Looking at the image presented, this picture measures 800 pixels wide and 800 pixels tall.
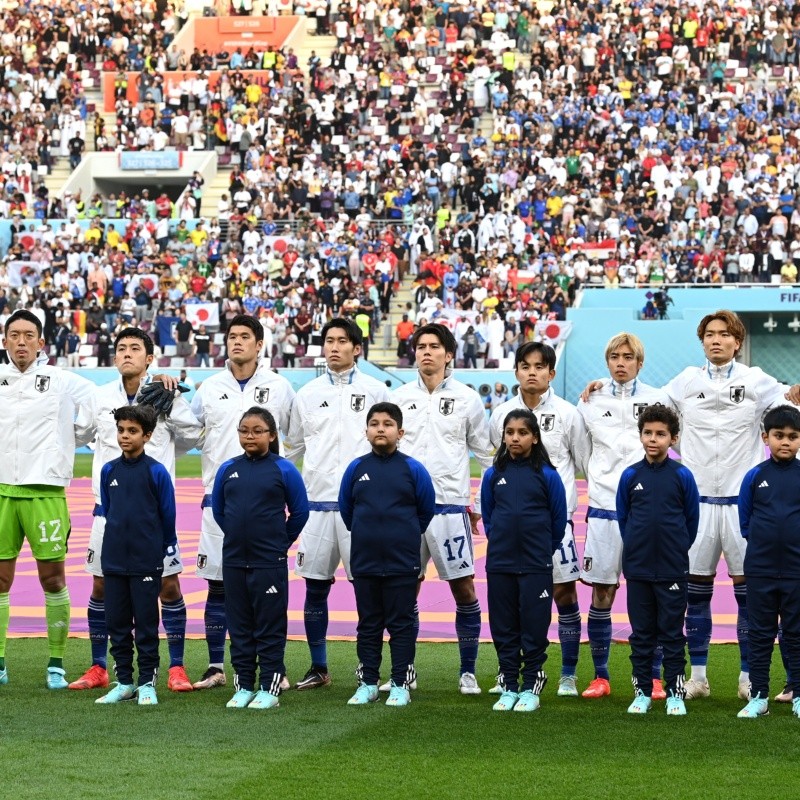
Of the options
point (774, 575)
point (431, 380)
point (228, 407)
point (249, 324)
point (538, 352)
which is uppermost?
point (249, 324)

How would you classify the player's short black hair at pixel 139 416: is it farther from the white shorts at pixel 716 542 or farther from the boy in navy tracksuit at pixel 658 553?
the white shorts at pixel 716 542

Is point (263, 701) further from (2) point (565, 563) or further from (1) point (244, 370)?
(1) point (244, 370)

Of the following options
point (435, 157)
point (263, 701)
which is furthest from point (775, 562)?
point (435, 157)

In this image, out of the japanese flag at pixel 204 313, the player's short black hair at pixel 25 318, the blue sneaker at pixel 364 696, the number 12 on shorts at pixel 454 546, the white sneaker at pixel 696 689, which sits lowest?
the white sneaker at pixel 696 689

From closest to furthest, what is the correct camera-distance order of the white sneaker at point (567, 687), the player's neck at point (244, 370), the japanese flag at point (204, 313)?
the white sneaker at point (567, 687), the player's neck at point (244, 370), the japanese flag at point (204, 313)

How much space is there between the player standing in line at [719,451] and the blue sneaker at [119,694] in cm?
320

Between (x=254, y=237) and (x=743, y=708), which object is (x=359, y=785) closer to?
(x=743, y=708)

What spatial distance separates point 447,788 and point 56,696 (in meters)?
3.05

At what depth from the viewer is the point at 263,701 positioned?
317 inches

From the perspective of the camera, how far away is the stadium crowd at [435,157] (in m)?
33.3

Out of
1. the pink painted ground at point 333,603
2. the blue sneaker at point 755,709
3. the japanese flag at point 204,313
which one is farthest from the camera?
the japanese flag at point 204,313

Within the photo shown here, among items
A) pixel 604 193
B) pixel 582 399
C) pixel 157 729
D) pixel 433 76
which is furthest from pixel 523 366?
pixel 433 76

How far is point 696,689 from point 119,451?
371cm

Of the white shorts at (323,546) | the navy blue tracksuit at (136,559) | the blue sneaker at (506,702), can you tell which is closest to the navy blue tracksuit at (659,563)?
the blue sneaker at (506,702)
